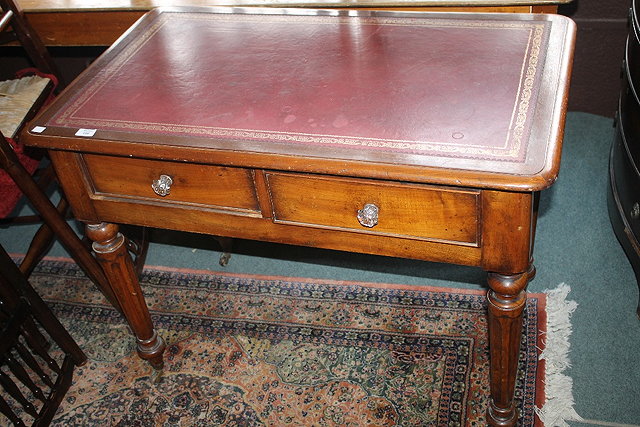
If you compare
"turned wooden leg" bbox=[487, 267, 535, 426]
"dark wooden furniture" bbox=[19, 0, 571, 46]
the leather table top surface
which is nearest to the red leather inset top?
the leather table top surface

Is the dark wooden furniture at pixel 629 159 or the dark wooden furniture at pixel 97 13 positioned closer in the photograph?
the dark wooden furniture at pixel 629 159

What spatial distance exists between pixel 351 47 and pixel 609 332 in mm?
1225

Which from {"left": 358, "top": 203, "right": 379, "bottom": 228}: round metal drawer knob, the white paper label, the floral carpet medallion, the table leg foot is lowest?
the floral carpet medallion

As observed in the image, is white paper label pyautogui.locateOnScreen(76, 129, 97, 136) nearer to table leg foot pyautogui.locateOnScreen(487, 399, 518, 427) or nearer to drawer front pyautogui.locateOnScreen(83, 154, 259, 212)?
drawer front pyautogui.locateOnScreen(83, 154, 259, 212)

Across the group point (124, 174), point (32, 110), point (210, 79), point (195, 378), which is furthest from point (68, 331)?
point (210, 79)

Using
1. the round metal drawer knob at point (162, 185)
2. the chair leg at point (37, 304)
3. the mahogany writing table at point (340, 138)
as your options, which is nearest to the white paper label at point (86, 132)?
the mahogany writing table at point (340, 138)

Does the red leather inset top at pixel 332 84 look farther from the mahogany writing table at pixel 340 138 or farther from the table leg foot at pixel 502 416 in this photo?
the table leg foot at pixel 502 416

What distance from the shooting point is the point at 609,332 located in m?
2.42

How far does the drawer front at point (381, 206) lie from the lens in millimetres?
1655

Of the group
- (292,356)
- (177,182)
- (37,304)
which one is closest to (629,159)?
(292,356)

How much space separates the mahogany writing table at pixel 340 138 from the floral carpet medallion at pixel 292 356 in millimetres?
292

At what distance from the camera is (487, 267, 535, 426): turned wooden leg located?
5.83ft

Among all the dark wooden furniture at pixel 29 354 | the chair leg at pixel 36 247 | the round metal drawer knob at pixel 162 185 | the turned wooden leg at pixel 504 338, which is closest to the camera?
the turned wooden leg at pixel 504 338

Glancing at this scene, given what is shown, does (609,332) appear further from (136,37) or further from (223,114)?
(136,37)
